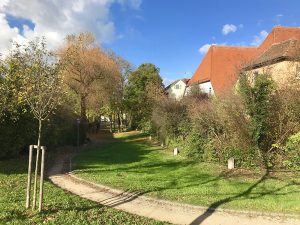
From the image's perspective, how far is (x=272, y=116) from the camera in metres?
17.1

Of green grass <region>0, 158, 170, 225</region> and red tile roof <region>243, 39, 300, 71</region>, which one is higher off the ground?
red tile roof <region>243, 39, 300, 71</region>

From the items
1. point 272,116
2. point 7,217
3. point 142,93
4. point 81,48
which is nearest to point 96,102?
point 81,48

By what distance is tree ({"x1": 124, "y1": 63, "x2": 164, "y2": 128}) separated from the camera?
4944 cm

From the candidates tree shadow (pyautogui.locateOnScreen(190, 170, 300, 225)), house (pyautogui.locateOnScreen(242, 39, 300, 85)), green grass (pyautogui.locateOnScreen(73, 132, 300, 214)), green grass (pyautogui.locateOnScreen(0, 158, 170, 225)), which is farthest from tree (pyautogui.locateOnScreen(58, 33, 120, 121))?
green grass (pyautogui.locateOnScreen(0, 158, 170, 225))

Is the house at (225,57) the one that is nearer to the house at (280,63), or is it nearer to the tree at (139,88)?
the house at (280,63)

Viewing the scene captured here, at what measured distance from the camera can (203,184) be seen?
43.6 feet

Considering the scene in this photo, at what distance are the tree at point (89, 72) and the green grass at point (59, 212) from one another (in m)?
27.5

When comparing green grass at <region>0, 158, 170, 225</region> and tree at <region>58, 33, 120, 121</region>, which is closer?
green grass at <region>0, 158, 170, 225</region>

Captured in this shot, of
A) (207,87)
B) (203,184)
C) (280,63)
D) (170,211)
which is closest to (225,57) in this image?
(207,87)

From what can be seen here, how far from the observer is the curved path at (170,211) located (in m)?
8.94

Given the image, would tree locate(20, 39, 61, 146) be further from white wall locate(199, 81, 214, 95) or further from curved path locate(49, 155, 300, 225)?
white wall locate(199, 81, 214, 95)

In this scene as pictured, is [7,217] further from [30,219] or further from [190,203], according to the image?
[190,203]

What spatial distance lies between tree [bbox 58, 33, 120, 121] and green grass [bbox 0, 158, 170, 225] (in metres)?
27.5

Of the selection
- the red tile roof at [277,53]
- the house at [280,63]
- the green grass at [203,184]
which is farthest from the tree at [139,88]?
the green grass at [203,184]
